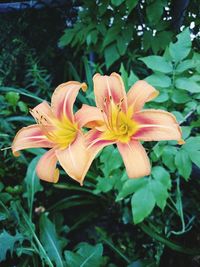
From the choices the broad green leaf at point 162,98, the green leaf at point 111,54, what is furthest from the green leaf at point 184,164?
the green leaf at point 111,54

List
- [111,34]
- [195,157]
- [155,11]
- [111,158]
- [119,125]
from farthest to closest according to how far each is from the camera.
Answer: [111,34] < [155,11] < [111,158] < [195,157] < [119,125]

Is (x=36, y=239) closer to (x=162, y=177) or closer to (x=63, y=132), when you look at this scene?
(x=162, y=177)

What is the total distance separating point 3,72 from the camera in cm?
189

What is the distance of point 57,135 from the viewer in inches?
29.0

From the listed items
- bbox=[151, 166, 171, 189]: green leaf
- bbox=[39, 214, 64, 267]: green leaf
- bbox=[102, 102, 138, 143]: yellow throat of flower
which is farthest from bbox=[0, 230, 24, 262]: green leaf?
bbox=[102, 102, 138, 143]: yellow throat of flower

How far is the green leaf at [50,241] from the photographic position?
1.45 metres

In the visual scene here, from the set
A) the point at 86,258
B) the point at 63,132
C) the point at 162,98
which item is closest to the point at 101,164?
the point at 86,258

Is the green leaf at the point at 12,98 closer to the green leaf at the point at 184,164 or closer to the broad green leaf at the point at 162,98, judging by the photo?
the broad green leaf at the point at 162,98

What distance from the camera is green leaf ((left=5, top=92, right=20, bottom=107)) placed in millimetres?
1715

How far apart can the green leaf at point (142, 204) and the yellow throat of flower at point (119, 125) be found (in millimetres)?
297

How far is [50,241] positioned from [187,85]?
0.82 m

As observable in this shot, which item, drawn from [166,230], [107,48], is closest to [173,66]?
[107,48]

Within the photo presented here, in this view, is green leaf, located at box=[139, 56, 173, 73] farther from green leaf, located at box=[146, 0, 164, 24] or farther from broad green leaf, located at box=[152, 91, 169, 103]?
green leaf, located at box=[146, 0, 164, 24]

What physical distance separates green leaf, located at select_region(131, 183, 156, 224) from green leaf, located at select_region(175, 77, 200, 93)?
265 millimetres
